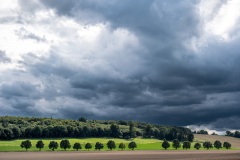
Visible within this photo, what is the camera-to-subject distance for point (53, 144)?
17725 centimetres

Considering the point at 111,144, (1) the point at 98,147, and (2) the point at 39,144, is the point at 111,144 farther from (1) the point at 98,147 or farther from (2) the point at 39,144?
(2) the point at 39,144

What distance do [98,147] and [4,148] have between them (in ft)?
147

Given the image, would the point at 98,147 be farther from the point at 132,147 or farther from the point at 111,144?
the point at 132,147

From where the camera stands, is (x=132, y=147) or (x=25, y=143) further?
(x=132, y=147)

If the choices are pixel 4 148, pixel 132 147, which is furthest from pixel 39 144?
pixel 132 147

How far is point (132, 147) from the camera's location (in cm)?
19988

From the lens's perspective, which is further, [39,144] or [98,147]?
[98,147]

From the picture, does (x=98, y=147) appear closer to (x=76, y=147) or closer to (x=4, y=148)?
(x=76, y=147)

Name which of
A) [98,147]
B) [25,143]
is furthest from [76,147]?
[25,143]

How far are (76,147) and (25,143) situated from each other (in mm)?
24464

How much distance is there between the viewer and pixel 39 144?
577 feet

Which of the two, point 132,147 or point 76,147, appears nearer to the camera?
point 76,147

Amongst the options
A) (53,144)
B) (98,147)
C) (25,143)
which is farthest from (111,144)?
(25,143)

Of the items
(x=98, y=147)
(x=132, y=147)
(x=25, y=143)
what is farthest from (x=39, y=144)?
(x=132, y=147)
